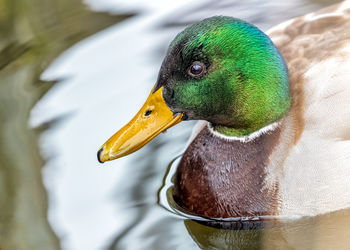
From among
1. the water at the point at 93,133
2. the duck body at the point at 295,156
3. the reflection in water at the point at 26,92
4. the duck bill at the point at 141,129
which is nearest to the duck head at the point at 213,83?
the duck bill at the point at 141,129

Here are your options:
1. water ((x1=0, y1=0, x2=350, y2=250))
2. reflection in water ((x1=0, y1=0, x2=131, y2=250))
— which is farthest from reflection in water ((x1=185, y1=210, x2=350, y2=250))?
reflection in water ((x1=0, y1=0, x2=131, y2=250))

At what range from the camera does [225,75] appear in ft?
11.9

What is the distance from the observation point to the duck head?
3.57 m

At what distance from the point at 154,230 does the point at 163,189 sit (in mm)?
370

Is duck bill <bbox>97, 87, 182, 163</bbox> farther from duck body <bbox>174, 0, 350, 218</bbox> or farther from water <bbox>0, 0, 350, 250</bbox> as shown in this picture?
water <bbox>0, 0, 350, 250</bbox>

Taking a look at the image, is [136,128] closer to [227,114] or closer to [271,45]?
[227,114]

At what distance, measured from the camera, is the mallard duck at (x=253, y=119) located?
3.62 m

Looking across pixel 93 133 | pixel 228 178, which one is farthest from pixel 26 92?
pixel 228 178

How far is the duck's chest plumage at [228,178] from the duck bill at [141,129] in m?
0.41

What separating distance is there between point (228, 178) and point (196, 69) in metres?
0.72

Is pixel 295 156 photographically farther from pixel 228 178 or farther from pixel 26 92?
pixel 26 92

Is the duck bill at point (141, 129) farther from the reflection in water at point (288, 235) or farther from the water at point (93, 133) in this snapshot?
the reflection in water at point (288, 235)

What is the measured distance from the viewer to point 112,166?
177 inches

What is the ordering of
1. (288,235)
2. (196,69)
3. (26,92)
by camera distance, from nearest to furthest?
(196,69)
(288,235)
(26,92)
